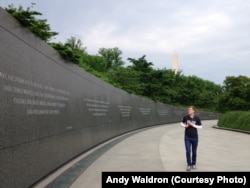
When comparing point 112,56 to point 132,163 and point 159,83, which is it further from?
point 132,163

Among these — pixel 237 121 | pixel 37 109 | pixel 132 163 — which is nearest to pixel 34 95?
pixel 37 109

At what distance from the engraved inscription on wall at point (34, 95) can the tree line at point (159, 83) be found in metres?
2.02

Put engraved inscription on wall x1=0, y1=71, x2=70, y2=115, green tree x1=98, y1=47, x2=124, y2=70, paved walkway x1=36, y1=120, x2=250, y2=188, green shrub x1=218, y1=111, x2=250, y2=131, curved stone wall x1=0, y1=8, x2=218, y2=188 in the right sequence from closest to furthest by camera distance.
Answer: curved stone wall x1=0, y1=8, x2=218, y2=188
engraved inscription on wall x1=0, y1=71, x2=70, y2=115
paved walkway x1=36, y1=120, x2=250, y2=188
green shrub x1=218, y1=111, x2=250, y2=131
green tree x1=98, y1=47, x2=124, y2=70

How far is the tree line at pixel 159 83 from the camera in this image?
4691 cm

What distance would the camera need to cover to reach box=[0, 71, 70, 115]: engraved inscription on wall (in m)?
7.33

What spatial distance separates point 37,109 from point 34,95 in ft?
1.26

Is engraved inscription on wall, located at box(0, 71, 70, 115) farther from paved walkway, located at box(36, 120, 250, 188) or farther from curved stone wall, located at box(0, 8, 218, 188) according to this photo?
paved walkway, located at box(36, 120, 250, 188)

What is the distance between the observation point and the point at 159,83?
6247cm

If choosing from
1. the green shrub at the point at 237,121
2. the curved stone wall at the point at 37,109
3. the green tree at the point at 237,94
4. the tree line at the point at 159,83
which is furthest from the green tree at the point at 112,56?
the curved stone wall at the point at 37,109

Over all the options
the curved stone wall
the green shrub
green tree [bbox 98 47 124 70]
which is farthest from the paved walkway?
green tree [bbox 98 47 124 70]

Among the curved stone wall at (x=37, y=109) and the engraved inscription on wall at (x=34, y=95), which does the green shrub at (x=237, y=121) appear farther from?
the engraved inscription on wall at (x=34, y=95)

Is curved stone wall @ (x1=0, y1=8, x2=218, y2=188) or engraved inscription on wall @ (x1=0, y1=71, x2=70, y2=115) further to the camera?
engraved inscription on wall @ (x1=0, y1=71, x2=70, y2=115)

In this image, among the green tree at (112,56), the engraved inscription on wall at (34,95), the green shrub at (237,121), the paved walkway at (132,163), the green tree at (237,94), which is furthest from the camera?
the green tree at (112,56)

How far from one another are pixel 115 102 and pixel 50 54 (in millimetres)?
12741
